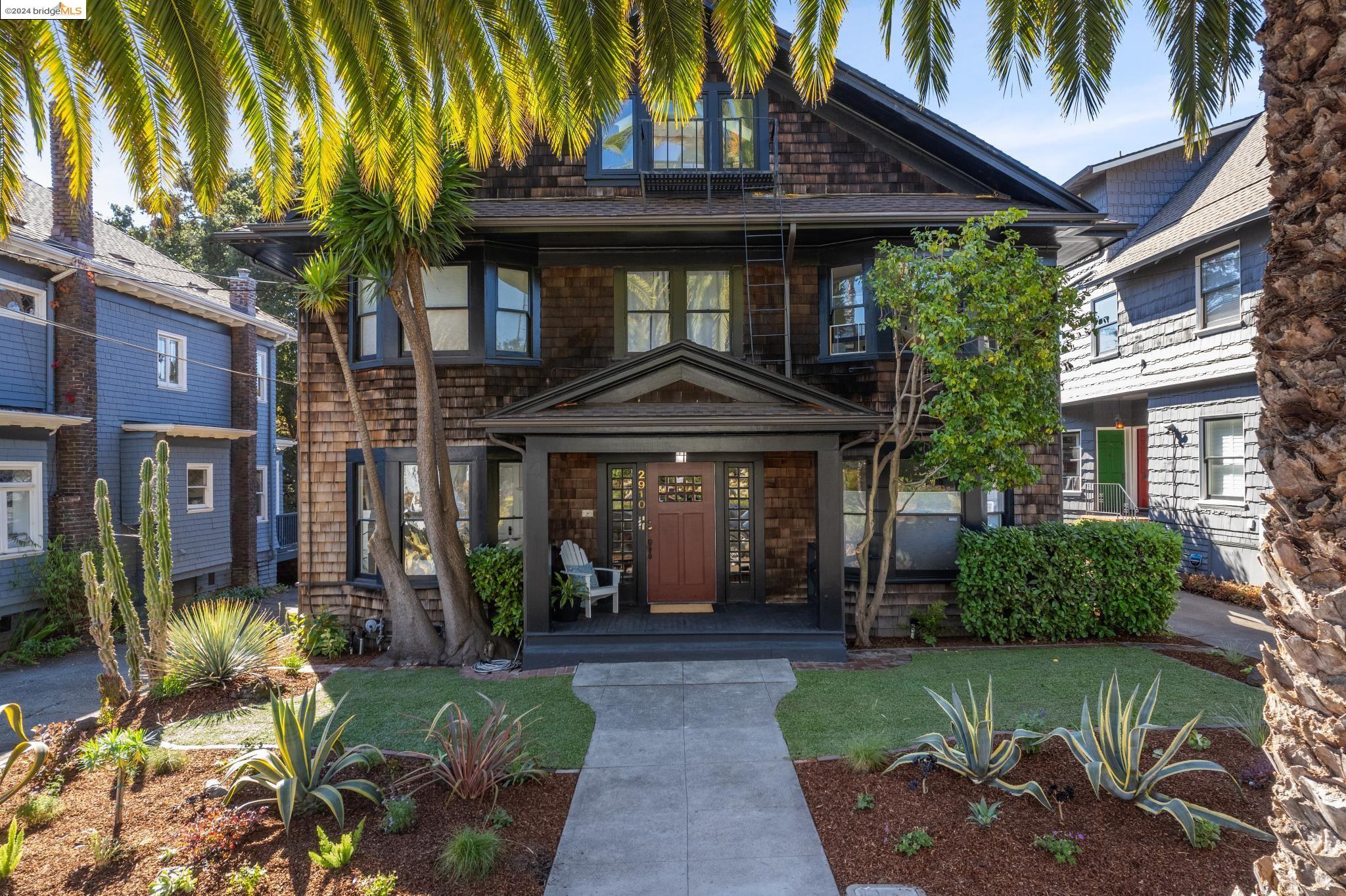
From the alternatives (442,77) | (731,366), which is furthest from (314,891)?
(731,366)

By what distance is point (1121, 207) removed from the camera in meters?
15.9

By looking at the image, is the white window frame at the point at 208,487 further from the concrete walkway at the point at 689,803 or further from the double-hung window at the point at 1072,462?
the double-hung window at the point at 1072,462

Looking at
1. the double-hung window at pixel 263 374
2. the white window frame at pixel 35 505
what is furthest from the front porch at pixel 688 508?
the double-hung window at pixel 263 374

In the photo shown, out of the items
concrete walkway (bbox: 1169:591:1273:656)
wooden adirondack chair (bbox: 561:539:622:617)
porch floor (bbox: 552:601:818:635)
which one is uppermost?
wooden adirondack chair (bbox: 561:539:622:617)

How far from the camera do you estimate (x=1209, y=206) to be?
13320 millimetres

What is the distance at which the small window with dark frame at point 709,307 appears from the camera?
10.5 meters

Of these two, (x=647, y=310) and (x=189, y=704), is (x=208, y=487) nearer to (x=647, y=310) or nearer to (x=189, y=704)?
(x=189, y=704)

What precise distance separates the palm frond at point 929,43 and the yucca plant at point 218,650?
29.2 ft

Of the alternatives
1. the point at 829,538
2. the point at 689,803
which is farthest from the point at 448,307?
the point at 689,803

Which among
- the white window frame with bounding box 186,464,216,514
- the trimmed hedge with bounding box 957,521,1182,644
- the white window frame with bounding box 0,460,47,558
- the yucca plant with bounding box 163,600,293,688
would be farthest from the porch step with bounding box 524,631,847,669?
the white window frame with bounding box 186,464,216,514

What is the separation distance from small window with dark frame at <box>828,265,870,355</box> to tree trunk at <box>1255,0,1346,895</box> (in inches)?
288

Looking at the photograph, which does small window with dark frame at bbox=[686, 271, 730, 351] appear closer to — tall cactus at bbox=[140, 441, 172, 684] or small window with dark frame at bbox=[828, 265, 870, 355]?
small window with dark frame at bbox=[828, 265, 870, 355]

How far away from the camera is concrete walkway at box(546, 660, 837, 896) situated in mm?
3928

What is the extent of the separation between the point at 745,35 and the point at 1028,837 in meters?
5.60
